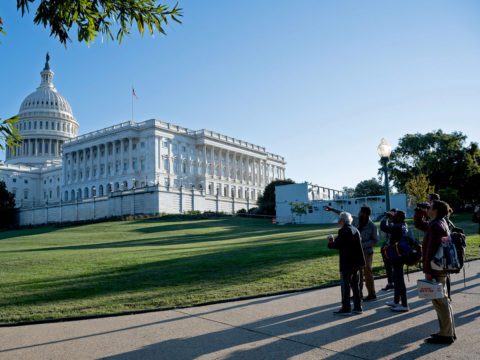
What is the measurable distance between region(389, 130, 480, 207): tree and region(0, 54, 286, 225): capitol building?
1412 inches

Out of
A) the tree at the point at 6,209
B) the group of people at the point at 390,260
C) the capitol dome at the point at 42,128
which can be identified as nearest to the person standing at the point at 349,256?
the group of people at the point at 390,260

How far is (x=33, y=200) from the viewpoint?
128250 millimetres

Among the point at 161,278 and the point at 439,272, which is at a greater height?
the point at 439,272

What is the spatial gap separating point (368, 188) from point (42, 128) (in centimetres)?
9915

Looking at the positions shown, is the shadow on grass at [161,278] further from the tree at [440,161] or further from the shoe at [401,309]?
the tree at [440,161]

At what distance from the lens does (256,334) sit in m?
7.20

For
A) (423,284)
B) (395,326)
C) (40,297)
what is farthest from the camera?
(40,297)

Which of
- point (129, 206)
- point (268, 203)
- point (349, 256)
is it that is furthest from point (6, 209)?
point (349, 256)

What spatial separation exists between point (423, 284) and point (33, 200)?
5424 inches

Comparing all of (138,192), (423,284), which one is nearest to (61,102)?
(138,192)

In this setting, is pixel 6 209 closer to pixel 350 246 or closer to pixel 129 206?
pixel 129 206

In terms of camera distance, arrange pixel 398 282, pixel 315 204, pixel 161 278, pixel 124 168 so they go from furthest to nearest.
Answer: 1. pixel 124 168
2. pixel 315 204
3. pixel 161 278
4. pixel 398 282

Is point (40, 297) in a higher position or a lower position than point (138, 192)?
lower

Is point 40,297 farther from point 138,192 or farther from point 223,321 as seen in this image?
point 138,192
